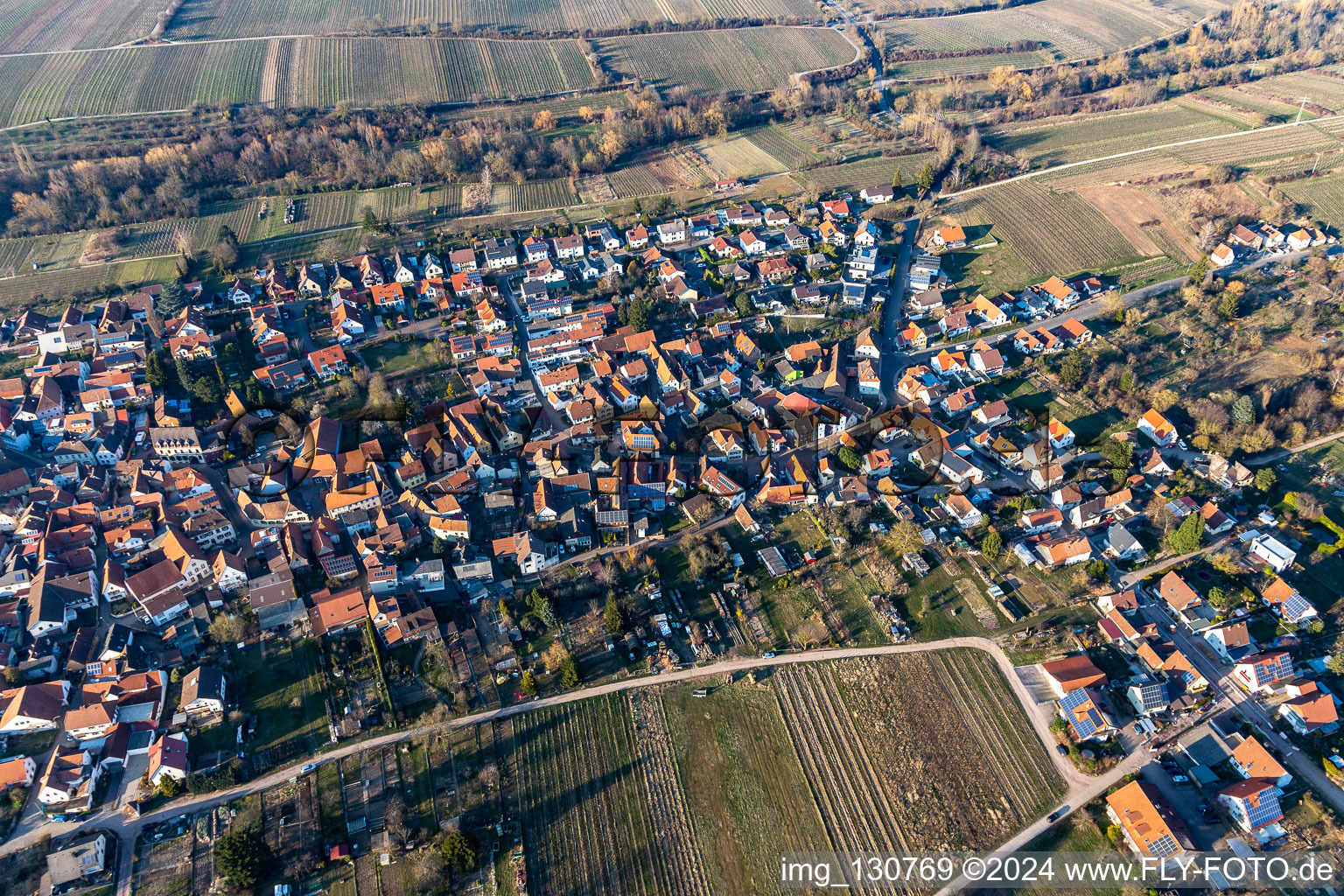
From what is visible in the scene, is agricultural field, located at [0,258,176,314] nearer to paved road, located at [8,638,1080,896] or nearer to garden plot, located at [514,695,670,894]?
paved road, located at [8,638,1080,896]

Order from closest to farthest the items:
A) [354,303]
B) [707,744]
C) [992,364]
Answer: [707,744] → [992,364] → [354,303]

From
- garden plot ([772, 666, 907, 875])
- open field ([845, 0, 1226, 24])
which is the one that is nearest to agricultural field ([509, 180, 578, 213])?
garden plot ([772, 666, 907, 875])

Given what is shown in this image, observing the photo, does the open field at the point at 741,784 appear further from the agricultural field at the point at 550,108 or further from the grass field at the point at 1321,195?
the agricultural field at the point at 550,108

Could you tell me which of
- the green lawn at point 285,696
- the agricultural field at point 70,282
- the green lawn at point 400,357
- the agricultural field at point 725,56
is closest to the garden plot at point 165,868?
the green lawn at point 285,696

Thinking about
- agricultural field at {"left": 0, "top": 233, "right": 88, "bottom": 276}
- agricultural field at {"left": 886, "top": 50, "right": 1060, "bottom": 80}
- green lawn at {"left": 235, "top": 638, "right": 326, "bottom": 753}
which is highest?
agricultural field at {"left": 886, "top": 50, "right": 1060, "bottom": 80}

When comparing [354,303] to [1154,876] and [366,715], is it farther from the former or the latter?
[1154,876]

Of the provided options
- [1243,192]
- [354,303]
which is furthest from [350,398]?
[1243,192]

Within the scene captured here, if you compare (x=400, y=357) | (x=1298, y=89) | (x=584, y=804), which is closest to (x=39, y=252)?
(x=400, y=357)
